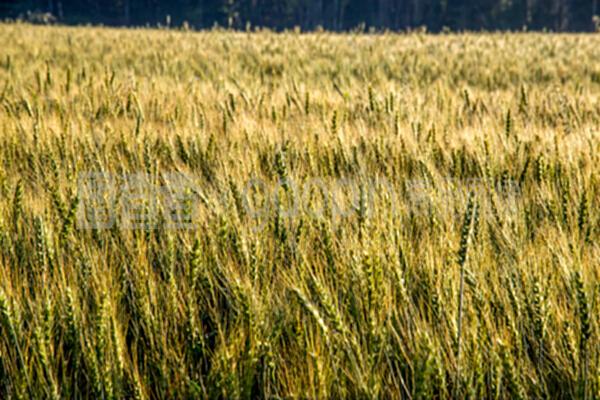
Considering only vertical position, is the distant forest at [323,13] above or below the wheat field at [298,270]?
above

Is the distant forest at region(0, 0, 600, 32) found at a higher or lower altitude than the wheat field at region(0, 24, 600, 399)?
higher

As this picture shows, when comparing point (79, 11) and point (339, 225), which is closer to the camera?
point (339, 225)

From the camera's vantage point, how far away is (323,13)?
2045 inches

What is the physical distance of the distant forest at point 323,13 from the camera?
40969 millimetres

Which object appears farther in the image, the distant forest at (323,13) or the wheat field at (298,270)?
the distant forest at (323,13)

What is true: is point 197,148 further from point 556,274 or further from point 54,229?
point 556,274

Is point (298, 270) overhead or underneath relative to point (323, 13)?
underneath

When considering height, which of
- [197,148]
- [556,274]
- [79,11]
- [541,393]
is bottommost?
[541,393]

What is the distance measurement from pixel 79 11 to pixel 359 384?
55.1 meters

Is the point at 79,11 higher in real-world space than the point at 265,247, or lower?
higher

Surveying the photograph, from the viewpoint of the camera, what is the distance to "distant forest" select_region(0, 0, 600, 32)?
4097 cm

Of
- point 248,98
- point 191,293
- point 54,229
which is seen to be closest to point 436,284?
point 191,293

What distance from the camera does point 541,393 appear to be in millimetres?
1211

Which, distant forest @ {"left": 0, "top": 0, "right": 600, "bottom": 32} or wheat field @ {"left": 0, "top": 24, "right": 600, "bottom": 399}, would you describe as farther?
distant forest @ {"left": 0, "top": 0, "right": 600, "bottom": 32}
